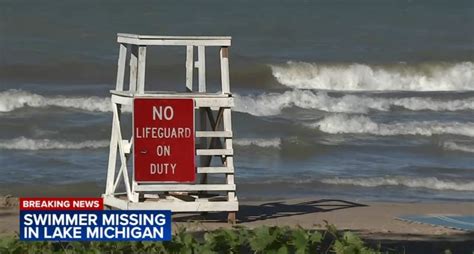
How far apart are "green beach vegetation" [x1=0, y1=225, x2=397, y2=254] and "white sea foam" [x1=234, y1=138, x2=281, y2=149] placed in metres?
10.6

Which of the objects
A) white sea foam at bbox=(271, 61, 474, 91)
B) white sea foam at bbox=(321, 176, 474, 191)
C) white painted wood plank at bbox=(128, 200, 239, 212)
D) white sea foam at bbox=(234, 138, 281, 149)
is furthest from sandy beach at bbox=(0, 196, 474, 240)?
white sea foam at bbox=(271, 61, 474, 91)

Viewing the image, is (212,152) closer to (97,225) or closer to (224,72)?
(224,72)

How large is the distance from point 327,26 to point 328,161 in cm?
2501

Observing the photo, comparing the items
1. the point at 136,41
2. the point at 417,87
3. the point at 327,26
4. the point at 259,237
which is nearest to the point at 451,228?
the point at 136,41

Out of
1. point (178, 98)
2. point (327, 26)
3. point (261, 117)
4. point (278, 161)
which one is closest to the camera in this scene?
point (178, 98)

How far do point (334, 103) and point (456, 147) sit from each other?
6.26 meters

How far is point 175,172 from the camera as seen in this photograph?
490 inches

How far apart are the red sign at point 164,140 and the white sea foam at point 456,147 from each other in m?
8.53

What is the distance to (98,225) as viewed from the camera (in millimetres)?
8117

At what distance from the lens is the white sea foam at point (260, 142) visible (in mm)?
19844

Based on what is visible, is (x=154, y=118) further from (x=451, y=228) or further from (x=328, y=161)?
(x=328, y=161)

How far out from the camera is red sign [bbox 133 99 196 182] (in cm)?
1229

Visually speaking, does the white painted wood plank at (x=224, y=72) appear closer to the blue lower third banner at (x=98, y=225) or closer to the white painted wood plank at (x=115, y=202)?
the white painted wood plank at (x=115, y=202)

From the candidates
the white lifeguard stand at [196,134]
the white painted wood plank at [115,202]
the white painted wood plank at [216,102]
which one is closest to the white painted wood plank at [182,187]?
the white lifeguard stand at [196,134]
